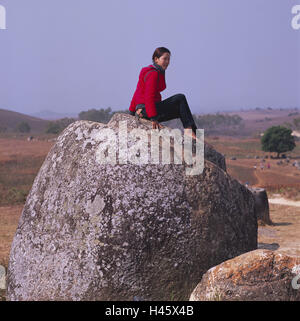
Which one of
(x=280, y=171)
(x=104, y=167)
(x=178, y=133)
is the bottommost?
(x=280, y=171)

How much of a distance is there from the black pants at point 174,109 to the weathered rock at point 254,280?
7.02 ft

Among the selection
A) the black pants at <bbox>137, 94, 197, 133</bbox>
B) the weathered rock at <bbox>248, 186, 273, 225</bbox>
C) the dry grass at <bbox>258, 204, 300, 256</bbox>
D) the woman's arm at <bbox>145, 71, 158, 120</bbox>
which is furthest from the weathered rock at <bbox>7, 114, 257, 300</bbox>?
the weathered rock at <bbox>248, 186, 273, 225</bbox>

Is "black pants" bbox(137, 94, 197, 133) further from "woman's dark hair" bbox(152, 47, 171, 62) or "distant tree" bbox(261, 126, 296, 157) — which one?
"distant tree" bbox(261, 126, 296, 157)

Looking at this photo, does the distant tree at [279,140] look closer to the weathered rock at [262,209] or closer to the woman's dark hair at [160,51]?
the weathered rock at [262,209]

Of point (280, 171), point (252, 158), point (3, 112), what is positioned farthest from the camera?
point (3, 112)

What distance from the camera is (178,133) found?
20.8 ft

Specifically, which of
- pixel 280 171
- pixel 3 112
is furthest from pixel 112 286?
pixel 3 112

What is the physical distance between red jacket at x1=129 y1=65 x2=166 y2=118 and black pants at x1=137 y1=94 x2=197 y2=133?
12 cm

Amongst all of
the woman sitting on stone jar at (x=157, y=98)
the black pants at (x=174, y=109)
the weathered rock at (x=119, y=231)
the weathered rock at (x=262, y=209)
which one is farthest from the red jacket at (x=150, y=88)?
the weathered rock at (x=262, y=209)

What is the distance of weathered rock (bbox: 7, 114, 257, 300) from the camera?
531 cm

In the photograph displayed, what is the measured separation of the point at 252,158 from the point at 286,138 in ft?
18.8

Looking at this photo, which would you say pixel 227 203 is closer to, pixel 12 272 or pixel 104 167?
pixel 104 167

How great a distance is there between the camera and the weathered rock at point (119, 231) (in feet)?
17.4
